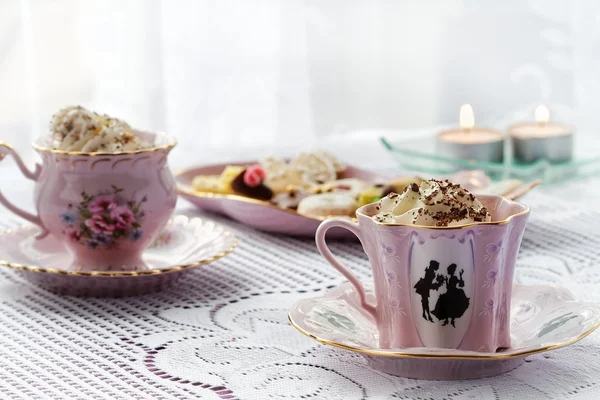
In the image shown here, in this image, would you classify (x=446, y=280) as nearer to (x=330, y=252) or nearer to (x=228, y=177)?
(x=330, y=252)

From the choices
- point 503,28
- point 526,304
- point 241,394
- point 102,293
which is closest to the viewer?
point 241,394

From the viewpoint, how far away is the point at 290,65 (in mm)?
2537

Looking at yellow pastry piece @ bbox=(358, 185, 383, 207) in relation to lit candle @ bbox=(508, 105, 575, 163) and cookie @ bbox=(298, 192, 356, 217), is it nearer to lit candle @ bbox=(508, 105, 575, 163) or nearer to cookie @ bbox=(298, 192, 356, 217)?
cookie @ bbox=(298, 192, 356, 217)

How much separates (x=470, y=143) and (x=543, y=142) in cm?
13

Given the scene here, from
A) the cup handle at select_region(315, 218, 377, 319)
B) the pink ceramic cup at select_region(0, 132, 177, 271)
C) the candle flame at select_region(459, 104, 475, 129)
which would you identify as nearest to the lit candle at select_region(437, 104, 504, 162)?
the candle flame at select_region(459, 104, 475, 129)

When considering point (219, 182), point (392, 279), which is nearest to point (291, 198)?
point (219, 182)

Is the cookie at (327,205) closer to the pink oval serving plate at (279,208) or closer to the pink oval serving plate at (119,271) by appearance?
the pink oval serving plate at (279,208)

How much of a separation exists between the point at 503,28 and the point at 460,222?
6.78 feet

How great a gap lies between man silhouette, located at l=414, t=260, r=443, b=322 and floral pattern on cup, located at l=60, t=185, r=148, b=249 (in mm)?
428

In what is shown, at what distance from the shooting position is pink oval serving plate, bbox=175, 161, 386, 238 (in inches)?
50.1

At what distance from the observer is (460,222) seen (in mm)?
777

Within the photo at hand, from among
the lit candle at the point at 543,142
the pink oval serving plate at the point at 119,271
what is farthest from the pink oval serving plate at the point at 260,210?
the lit candle at the point at 543,142

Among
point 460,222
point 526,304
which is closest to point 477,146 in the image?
point 526,304

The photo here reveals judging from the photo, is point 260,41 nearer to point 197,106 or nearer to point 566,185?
point 197,106
